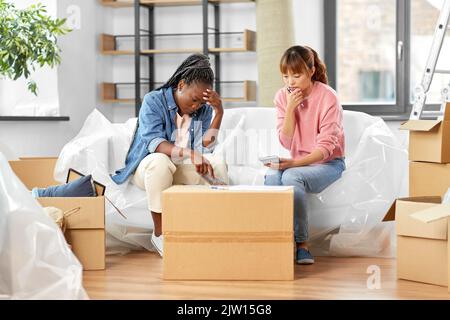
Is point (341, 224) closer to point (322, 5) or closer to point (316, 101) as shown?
point (316, 101)

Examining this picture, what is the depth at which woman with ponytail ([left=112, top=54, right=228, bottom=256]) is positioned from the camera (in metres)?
3.29

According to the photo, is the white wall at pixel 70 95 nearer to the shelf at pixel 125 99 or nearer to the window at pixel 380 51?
the shelf at pixel 125 99

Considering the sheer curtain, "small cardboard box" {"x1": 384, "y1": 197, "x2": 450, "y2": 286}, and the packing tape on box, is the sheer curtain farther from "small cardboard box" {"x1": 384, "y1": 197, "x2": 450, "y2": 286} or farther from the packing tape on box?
"small cardboard box" {"x1": 384, "y1": 197, "x2": 450, "y2": 286}

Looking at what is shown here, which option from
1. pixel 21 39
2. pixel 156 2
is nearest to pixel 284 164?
pixel 21 39

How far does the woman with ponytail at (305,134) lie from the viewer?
3256 millimetres

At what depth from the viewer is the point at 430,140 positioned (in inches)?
136

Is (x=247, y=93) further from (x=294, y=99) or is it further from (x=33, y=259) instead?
(x=33, y=259)

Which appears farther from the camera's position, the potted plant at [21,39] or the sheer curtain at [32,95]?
the sheer curtain at [32,95]

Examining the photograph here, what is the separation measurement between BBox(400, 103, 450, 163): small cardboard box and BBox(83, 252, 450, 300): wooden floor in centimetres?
51

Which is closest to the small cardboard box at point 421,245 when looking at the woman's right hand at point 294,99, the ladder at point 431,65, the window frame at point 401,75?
the woman's right hand at point 294,99

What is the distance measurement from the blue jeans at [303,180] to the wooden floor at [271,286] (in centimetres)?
17

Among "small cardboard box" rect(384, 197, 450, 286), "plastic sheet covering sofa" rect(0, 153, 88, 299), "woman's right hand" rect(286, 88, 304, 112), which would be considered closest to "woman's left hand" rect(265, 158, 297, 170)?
"woman's right hand" rect(286, 88, 304, 112)
